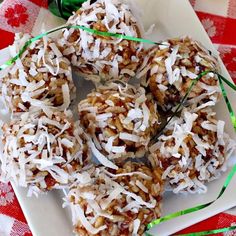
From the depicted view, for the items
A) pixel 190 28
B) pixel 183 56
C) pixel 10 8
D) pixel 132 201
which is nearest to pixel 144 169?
pixel 132 201

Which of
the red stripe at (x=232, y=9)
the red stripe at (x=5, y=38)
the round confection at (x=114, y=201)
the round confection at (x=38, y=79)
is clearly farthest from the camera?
the red stripe at (x=232, y=9)

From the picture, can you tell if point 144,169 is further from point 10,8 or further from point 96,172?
point 10,8

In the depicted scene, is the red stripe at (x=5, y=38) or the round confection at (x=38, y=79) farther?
the red stripe at (x=5, y=38)

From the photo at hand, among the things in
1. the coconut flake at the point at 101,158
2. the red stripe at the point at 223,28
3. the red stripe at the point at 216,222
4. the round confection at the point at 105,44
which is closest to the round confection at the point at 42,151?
the coconut flake at the point at 101,158

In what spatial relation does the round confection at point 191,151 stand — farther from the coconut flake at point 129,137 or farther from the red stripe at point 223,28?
the red stripe at point 223,28

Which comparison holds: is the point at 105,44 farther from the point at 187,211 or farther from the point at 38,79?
the point at 187,211
